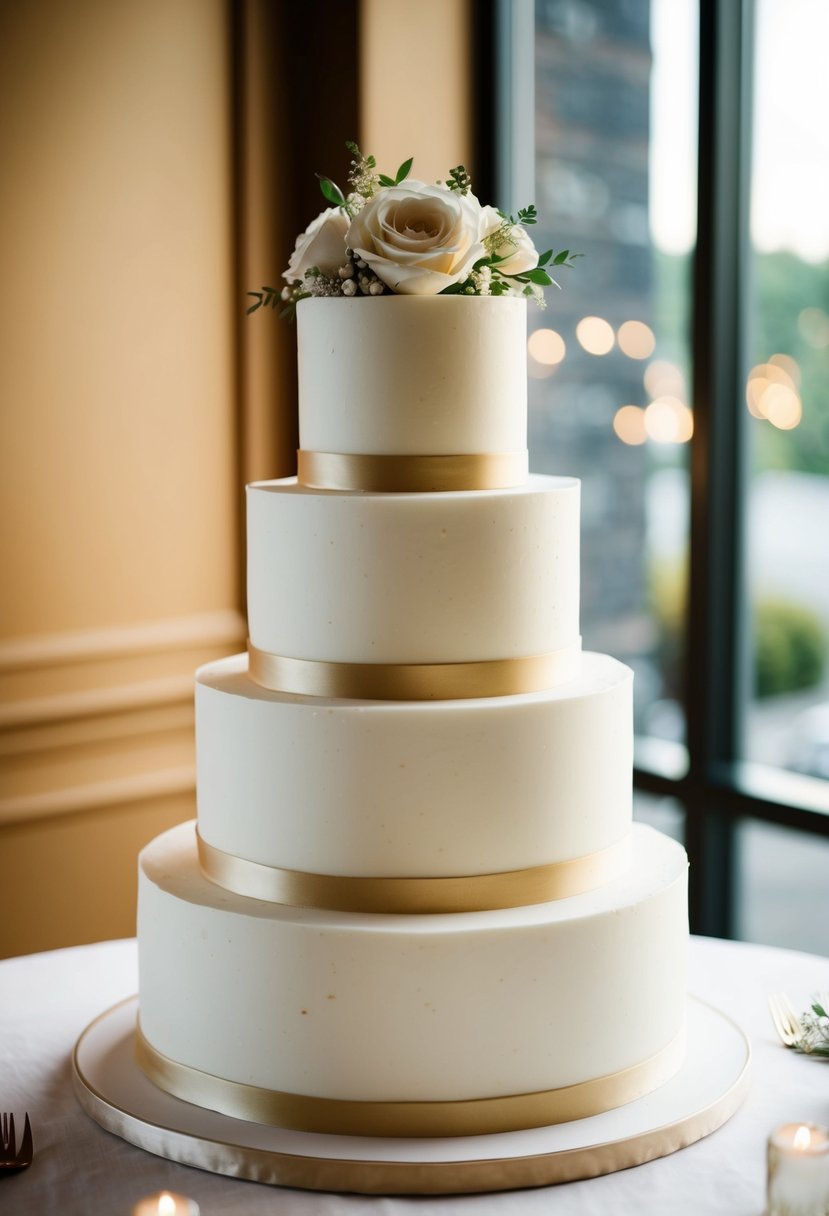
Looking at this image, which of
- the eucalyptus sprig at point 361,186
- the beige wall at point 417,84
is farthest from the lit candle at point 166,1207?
the beige wall at point 417,84

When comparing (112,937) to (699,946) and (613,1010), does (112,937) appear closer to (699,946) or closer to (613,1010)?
(699,946)

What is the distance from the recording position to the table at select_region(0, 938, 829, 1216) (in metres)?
1.59

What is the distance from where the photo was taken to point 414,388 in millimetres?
1847

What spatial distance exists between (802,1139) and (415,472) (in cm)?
92

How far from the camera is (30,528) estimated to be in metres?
3.39

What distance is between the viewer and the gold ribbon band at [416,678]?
1824 millimetres

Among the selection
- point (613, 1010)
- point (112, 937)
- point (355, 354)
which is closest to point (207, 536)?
point (112, 937)

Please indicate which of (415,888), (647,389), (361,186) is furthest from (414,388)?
(647,389)

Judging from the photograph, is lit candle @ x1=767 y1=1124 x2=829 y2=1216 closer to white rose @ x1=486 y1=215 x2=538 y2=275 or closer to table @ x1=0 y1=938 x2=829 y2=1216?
table @ x1=0 y1=938 x2=829 y2=1216

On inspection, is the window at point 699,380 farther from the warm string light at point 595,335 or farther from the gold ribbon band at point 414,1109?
the gold ribbon band at point 414,1109

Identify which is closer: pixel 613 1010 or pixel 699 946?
pixel 613 1010

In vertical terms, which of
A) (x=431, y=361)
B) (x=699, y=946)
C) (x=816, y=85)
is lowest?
(x=699, y=946)

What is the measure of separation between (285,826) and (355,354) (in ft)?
2.04

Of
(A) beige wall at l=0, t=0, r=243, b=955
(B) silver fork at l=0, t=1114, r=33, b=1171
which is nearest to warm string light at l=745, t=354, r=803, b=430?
(A) beige wall at l=0, t=0, r=243, b=955
